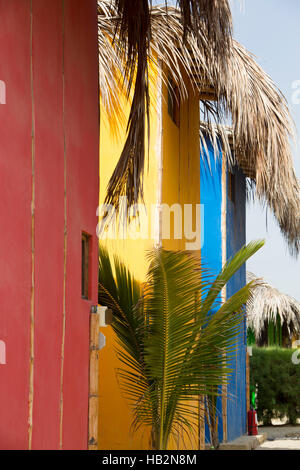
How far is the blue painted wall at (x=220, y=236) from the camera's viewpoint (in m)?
12.6

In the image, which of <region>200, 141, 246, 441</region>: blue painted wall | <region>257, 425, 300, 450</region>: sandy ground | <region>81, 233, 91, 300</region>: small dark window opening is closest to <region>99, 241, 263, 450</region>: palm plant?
<region>81, 233, 91, 300</region>: small dark window opening

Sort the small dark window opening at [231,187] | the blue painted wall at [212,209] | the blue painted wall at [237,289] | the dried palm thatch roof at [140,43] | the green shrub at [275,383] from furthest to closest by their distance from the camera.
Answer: the green shrub at [275,383] → the small dark window opening at [231,187] → the blue painted wall at [237,289] → the blue painted wall at [212,209] → the dried palm thatch roof at [140,43]

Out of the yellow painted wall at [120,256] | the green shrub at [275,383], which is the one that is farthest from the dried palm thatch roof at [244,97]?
the green shrub at [275,383]

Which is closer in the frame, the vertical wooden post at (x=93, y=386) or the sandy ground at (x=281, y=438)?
the vertical wooden post at (x=93, y=386)

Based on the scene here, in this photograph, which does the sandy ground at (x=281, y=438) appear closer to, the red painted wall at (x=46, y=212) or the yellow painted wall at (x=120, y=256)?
the yellow painted wall at (x=120, y=256)

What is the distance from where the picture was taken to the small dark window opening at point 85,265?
6547 millimetres

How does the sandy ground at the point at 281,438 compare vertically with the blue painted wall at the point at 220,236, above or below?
below

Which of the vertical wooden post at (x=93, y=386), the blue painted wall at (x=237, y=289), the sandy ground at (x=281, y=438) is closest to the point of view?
the vertical wooden post at (x=93, y=386)

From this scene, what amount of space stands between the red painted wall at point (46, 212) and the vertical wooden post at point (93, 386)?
9 centimetres

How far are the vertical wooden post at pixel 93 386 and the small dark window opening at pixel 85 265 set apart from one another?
0.20 meters

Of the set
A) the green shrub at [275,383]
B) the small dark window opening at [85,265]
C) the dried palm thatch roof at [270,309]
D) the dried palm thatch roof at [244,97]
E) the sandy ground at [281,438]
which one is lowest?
the sandy ground at [281,438]

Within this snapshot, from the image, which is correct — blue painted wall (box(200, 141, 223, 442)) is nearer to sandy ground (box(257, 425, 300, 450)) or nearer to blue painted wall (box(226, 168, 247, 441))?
blue painted wall (box(226, 168, 247, 441))

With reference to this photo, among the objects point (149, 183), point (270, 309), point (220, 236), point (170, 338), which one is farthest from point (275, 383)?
point (170, 338)

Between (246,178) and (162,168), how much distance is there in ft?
20.6
